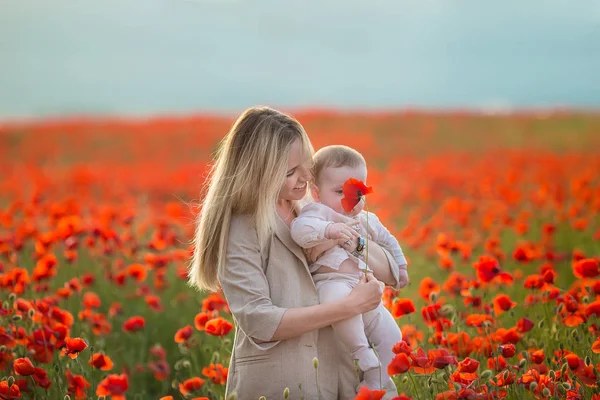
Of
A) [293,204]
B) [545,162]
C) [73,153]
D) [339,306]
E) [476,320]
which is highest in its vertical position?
[293,204]

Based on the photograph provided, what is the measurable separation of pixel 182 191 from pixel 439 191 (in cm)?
324

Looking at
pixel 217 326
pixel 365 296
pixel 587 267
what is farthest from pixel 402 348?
pixel 587 267

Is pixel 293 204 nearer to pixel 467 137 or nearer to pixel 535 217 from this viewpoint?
pixel 535 217

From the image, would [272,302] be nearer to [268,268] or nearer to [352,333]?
[268,268]

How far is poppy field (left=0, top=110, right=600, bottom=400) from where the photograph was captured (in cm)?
296

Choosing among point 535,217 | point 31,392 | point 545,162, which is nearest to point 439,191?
point 545,162

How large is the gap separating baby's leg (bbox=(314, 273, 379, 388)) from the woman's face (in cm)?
34

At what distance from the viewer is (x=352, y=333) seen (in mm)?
2588

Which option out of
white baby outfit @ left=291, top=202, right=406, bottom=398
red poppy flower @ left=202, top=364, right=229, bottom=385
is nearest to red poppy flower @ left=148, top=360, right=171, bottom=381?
red poppy flower @ left=202, top=364, right=229, bottom=385

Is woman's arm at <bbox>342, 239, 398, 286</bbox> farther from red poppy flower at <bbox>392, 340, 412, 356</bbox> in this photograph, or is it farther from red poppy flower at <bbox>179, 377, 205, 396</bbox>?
red poppy flower at <bbox>179, 377, 205, 396</bbox>

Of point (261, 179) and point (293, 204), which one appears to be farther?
point (293, 204)

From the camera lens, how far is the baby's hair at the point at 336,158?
106 inches

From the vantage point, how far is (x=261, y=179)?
104 inches

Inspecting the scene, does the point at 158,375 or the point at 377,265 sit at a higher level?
the point at 377,265
